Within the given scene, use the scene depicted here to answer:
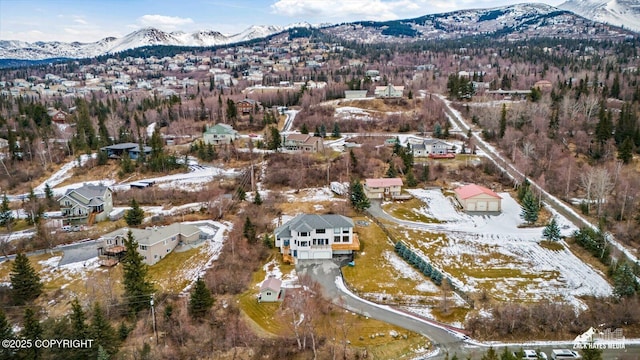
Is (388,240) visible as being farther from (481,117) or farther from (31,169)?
(31,169)

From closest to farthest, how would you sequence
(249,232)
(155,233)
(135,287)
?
(135,287)
(155,233)
(249,232)

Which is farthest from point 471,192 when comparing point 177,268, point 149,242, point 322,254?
point 149,242

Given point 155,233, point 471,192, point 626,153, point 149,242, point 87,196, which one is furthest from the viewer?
point 626,153

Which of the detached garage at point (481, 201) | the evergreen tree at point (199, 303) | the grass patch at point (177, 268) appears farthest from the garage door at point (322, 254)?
the detached garage at point (481, 201)

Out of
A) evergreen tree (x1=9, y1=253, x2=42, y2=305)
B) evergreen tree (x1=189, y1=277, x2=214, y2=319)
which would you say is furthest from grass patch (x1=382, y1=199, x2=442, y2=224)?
evergreen tree (x1=9, y1=253, x2=42, y2=305)

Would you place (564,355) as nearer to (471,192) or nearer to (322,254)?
(322,254)

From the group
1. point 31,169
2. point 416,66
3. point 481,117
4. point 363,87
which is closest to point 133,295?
point 31,169

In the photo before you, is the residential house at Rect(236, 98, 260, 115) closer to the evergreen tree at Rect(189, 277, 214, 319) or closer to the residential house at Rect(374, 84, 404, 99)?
the residential house at Rect(374, 84, 404, 99)

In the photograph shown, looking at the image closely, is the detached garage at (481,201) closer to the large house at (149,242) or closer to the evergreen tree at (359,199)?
the evergreen tree at (359,199)
